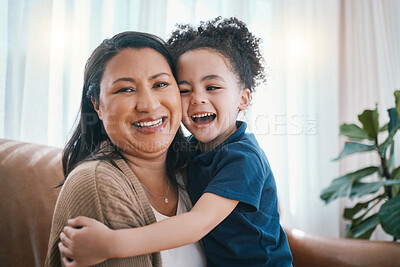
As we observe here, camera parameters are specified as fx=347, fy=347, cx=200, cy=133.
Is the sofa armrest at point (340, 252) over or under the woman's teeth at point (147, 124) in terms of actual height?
under

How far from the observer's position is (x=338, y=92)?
11.0 feet

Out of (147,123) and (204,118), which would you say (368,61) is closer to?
(204,118)

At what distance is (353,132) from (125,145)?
1909 mm

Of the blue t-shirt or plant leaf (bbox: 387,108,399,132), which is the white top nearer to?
the blue t-shirt

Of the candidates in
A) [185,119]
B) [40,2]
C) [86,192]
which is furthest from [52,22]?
[86,192]

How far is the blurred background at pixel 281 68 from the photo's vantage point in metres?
1.81

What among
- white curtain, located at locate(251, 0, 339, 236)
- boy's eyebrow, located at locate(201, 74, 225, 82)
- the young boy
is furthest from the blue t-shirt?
white curtain, located at locate(251, 0, 339, 236)

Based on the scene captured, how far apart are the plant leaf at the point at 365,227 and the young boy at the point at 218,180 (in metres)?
1.33

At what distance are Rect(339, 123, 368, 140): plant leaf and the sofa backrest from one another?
1932mm

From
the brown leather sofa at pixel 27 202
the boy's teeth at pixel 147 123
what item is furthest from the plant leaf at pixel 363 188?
the boy's teeth at pixel 147 123

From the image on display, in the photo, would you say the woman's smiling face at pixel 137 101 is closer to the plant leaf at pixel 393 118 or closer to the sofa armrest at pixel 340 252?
the sofa armrest at pixel 340 252

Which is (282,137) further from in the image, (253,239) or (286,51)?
(253,239)

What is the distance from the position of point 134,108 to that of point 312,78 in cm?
251

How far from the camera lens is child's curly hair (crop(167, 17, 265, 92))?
1341mm
